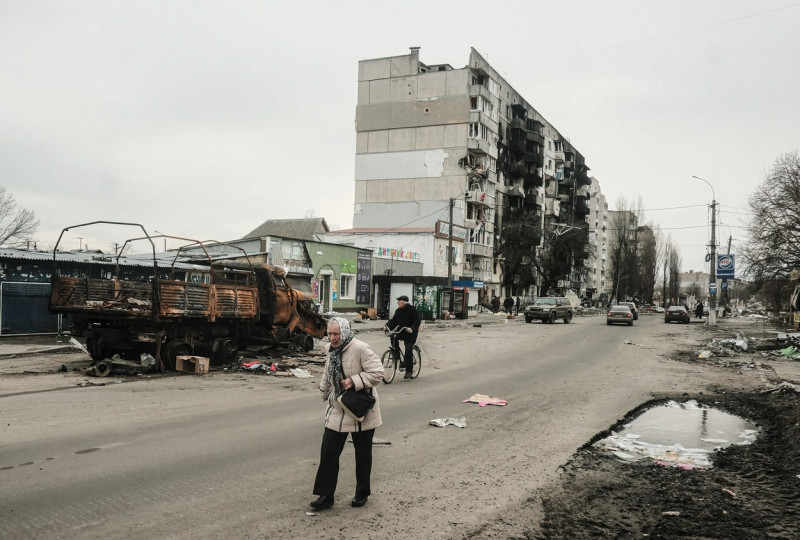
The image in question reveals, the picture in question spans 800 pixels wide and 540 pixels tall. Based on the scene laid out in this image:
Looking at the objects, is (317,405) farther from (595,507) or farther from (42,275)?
(42,275)

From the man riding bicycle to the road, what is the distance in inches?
25.4

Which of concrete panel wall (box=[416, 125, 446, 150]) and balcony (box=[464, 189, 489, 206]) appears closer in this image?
balcony (box=[464, 189, 489, 206])

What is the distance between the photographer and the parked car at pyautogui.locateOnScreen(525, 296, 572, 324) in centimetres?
4138

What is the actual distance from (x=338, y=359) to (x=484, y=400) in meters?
5.80

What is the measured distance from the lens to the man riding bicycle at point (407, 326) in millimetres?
13031

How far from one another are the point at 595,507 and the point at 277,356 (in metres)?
12.6

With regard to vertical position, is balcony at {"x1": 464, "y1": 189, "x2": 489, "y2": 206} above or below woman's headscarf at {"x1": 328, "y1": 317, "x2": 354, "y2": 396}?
above

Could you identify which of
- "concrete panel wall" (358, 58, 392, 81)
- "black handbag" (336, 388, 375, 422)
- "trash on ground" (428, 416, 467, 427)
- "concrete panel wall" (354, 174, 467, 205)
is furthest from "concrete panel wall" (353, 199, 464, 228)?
"black handbag" (336, 388, 375, 422)

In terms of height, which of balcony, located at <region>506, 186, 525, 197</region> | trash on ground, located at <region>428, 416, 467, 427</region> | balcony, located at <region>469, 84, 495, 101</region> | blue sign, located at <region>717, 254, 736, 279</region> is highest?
balcony, located at <region>469, 84, 495, 101</region>

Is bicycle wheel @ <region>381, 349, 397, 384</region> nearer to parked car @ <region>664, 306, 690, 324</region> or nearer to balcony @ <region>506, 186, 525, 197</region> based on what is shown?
parked car @ <region>664, 306, 690, 324</region>

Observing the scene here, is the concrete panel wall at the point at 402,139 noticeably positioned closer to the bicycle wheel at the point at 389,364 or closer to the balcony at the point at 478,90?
the balcony at the point at 478,90

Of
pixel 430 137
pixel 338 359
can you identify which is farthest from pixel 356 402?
pixel 430 137

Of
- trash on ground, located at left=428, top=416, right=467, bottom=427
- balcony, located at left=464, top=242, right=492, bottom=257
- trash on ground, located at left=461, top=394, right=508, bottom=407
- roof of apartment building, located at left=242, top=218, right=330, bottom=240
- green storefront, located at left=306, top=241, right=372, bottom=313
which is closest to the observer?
trash on ground, located at left=428, top=416, right=467, bottom=427

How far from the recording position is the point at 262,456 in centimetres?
644
